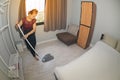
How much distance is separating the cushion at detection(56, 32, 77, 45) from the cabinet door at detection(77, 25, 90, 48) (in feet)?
0.67

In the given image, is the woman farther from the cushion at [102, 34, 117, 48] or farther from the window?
the cushion at [102, 34, 117, 48]

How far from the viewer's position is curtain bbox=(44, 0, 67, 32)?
4.18 metres

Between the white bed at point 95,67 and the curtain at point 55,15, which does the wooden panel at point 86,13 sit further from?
A: the white bed at point 95,67

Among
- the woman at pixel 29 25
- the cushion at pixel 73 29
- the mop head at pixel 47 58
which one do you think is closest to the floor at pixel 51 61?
the mop head at pixel 47 58

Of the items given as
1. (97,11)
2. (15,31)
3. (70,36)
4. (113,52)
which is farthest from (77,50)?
(15,31)

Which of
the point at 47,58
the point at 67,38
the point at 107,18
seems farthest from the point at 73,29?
the point at 47,58

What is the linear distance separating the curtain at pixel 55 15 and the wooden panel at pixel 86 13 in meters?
0.74

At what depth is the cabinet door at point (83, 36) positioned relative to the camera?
401 centimetres

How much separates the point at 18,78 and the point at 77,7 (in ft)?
9.82

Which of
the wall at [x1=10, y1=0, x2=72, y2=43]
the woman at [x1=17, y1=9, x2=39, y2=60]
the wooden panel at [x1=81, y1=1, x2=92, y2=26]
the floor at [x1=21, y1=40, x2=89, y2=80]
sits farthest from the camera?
the wooden panel at [x1=81, y1=1, x2=92, y2=26]

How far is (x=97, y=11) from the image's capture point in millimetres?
3885

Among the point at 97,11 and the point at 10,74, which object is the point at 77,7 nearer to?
the point at 97,11

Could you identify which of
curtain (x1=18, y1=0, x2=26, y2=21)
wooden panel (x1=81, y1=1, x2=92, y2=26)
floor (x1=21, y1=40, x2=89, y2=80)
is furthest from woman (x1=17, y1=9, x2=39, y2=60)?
wooden panel (x1=81, y1=1, x2=92, y2=26)

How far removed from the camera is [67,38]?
436 centimetres
